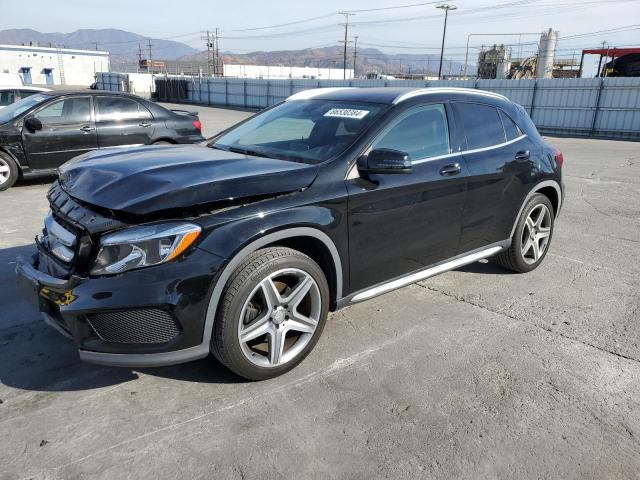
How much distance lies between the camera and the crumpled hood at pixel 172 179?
269 centimetres

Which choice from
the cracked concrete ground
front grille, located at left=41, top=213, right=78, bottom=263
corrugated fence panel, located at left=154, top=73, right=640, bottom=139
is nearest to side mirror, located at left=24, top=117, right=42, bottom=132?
the cracked concrete ground

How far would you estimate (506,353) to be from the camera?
3.49m

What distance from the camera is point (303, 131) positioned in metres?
3.88

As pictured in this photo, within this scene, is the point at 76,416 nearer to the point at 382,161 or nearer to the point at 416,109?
the point at 382,161

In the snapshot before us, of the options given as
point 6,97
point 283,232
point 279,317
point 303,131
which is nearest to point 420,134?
point 303,131

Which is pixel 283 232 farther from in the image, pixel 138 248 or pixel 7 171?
pixel 7 171

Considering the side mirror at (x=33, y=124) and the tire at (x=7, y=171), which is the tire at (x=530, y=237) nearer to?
the side mirror at (x=33, y=124)

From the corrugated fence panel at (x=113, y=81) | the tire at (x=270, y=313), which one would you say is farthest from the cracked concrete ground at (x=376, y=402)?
the corrugated fence panel at (x=113, y=81)

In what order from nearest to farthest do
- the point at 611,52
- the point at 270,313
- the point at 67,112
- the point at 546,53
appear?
the point at 270,313 → the point at 67,112 → the point at 611,52 → the point at 546,53

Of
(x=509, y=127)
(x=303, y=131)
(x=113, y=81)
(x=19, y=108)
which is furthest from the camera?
(x=113, y=81)

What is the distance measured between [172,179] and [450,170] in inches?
81.7

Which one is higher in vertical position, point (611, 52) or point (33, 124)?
point (611, 52)

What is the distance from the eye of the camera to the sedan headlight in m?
2.58

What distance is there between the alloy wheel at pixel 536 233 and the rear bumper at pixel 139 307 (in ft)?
10.9
